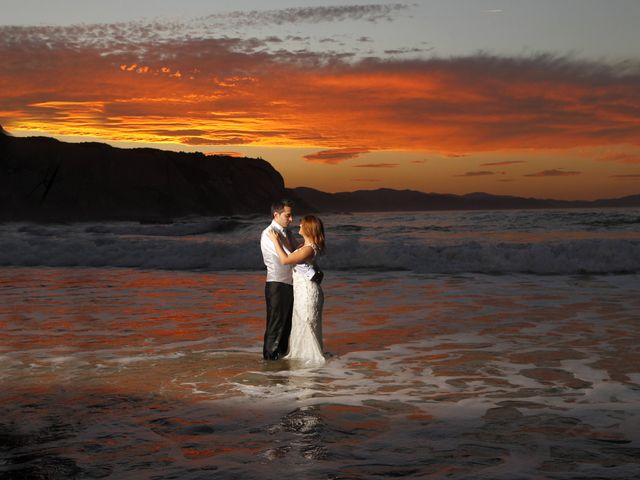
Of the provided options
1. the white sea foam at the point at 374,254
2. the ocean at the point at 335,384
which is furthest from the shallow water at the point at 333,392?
the white sea foam at the point at 374,254

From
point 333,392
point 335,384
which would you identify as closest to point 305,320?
point 335,384

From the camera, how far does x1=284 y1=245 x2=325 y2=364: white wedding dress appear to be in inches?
377

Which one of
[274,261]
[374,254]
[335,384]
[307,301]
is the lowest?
[335,384]

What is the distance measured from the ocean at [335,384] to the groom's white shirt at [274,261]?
1.07 m

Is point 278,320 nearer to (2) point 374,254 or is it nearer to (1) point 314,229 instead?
(1) point 314,229

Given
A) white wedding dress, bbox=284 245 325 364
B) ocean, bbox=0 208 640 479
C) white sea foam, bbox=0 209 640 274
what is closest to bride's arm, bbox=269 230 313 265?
white wedding dress, bbox=284 245 325 364

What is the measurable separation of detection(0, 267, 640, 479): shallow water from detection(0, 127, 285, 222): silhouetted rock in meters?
125

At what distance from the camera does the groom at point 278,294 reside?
9477 millimetres

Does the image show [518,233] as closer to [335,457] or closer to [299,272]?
[299,272]

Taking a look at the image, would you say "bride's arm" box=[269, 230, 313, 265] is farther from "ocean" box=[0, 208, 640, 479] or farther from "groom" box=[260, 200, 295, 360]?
"ocean" box=[0, 208, 640, 479]

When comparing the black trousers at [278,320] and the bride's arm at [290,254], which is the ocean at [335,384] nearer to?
the black trousers at [278,320]

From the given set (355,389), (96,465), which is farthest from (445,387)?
(96,465)

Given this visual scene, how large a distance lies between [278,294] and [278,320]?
0.32m

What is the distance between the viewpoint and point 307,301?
963cm
